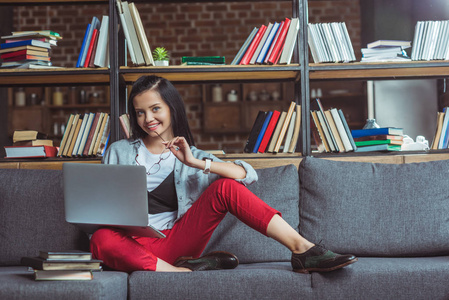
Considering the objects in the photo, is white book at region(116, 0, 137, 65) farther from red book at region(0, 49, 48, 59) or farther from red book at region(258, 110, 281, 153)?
red book at region(258, 110, 281, 153)

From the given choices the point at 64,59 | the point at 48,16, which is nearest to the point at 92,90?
the point at 64,59

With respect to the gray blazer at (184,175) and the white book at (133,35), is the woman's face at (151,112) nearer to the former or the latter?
the gray blazer at (184,175)

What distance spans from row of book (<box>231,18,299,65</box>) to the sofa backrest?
1.09 m

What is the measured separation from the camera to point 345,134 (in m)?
2.54

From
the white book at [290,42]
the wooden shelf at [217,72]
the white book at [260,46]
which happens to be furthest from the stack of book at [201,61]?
the white book at [290,42]

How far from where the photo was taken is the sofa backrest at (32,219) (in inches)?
81.0

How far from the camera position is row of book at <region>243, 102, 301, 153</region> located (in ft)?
8.36

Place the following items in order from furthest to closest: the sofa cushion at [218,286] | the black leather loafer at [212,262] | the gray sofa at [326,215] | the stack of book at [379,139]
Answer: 1. the stack of book at [379,139]
2. the gray sofa at [326,215]
3. the black leather loafer at [212,262]
4. the sofa cushion at [218,286]

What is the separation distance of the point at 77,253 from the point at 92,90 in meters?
3.73

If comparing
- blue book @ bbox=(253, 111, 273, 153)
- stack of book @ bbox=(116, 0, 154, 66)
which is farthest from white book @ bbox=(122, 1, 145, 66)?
blue book @ bbox=(253, 111, 273, 153)

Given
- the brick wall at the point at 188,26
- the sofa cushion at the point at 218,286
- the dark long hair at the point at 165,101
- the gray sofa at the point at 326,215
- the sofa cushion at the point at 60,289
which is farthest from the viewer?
the brick wall at the point at 188,26

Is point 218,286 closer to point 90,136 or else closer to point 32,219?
point 32,219

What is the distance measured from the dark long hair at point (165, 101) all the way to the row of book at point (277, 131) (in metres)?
0.45

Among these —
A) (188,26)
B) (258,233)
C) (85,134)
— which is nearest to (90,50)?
(85,134)
